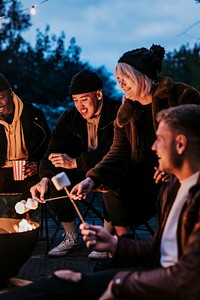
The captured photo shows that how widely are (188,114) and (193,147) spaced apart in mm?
117

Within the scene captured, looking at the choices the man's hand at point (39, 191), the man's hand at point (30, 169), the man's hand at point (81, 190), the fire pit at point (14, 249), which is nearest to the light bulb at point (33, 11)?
the man's hand at point (30, 169)

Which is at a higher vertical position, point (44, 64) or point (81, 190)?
point (44, 64)

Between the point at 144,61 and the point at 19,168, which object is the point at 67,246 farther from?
the point at 144,61

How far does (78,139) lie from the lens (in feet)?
14.1

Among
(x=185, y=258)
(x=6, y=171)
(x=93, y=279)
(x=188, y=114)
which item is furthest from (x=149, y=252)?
(x=6, y=171)

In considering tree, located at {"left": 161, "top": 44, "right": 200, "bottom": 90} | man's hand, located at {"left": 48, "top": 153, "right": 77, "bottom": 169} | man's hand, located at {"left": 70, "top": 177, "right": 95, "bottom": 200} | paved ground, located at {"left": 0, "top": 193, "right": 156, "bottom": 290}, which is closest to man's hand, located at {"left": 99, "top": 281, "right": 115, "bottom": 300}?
man's hand, located at {"left": 70, "top": 177, "right": 95, "bottom": 200}

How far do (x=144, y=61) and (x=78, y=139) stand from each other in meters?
A: 1.13

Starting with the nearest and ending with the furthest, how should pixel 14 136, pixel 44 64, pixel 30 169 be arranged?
1. pixel 30 169
2. pixel 14 136
3. pixel 44 64

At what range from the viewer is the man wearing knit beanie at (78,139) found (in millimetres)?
4023

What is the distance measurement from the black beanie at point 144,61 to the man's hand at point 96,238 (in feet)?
4.74

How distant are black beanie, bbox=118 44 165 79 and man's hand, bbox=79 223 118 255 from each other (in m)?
1.44

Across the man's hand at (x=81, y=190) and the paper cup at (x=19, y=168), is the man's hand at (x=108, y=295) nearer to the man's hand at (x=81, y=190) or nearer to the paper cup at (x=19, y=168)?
the man's hand at (x=81, y=190)

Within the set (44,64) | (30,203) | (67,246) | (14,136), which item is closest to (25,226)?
(30,203)

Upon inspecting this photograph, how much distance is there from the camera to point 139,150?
353 centimetres
